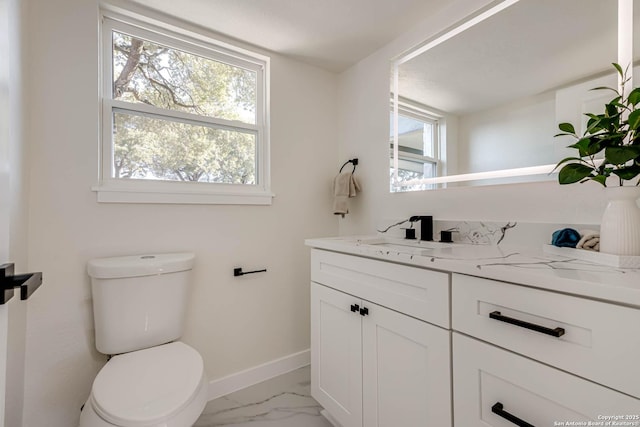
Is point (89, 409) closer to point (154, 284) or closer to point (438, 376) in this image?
point (154, 284)

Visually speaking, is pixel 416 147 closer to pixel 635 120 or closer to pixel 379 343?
pixel 635 120

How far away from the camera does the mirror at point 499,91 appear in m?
1.15

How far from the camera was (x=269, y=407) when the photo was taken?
1612 millimetres

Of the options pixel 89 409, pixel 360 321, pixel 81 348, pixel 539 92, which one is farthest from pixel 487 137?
pixel 81 348

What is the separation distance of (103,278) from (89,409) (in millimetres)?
491

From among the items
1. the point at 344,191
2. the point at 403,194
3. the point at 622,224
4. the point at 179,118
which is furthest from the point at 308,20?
the point at 622,224

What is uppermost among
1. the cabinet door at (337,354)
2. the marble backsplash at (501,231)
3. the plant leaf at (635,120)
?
the plant leaf at (635,120)

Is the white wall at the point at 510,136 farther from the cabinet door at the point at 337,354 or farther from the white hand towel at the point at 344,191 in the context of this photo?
the cabinet door at the point at 337,354

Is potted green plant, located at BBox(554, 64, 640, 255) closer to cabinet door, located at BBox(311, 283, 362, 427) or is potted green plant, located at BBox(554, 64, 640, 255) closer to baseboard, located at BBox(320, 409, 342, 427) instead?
cabinet door, located at BBox(311, 283, 362, 427)

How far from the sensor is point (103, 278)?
4.18 feet

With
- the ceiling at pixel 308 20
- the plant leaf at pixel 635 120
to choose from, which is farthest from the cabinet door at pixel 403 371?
the ceiling at pixel 308 20

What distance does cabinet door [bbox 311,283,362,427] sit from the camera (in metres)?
1.25

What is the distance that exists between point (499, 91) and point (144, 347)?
2027 millimetres

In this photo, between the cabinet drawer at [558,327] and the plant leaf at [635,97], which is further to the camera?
the plant leaf at [635,97]
